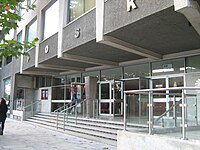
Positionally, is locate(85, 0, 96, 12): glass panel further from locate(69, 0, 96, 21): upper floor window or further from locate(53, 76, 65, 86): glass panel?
locate(53, 76, 65, 86): glass panel

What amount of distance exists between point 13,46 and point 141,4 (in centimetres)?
482

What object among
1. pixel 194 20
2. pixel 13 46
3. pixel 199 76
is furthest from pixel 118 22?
pixel 13 46

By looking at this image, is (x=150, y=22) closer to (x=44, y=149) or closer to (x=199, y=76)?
(x=199, y=76)

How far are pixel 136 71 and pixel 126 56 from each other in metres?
1.47

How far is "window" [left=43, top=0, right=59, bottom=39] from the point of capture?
1558 cm

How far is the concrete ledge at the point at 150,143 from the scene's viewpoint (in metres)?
4.75

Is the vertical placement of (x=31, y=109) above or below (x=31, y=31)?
below

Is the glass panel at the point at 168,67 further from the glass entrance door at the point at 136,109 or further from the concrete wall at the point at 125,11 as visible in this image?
the glass entrance door at the point at 136,109

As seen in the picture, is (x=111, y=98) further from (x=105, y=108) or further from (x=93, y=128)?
(x=93, y=128)


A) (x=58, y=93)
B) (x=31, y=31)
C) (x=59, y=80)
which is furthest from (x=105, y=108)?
(x=31, y=31)

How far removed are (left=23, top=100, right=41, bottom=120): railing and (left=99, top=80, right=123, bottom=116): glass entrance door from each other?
259 inches

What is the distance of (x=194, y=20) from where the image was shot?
6.83 m

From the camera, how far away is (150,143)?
545 centimetres

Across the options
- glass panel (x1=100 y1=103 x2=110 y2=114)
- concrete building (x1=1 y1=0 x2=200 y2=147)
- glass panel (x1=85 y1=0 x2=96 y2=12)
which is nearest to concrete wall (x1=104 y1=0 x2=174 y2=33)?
concrete building (x1=1 y1=0 x2=200 y2=147)
